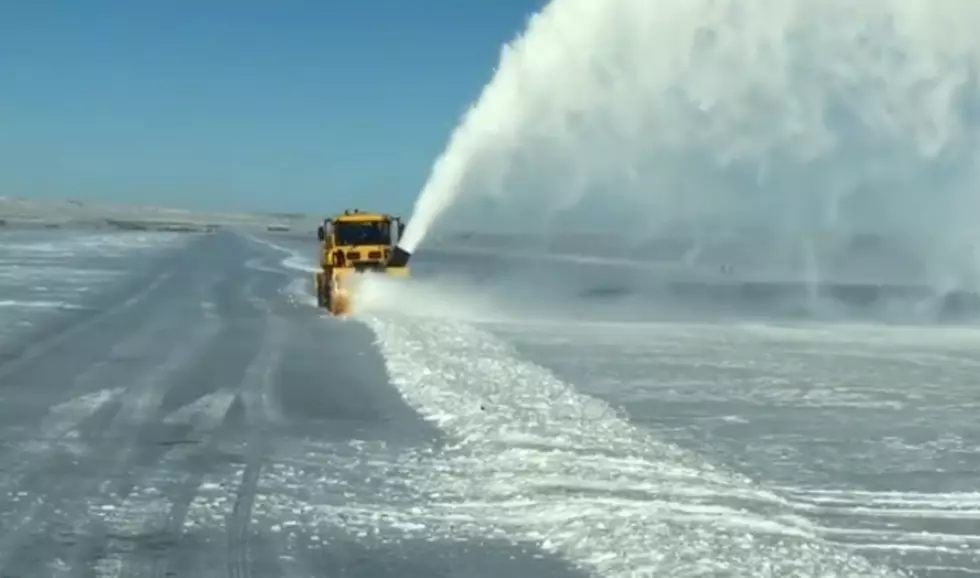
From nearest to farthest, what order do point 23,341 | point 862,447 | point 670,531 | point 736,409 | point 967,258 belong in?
point 670,531 < point 862,447 < point 736,409 < point 23,341 < point 967,258

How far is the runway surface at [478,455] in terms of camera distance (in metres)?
6.56

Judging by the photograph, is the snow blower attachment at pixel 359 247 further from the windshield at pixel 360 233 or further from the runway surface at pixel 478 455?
the runway surface at pixel 478 455

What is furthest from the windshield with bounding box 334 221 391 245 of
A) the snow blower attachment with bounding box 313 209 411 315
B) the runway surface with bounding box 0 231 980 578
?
the runway surface with bounding box 0 231 980 578

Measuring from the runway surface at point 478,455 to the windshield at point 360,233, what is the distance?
21.6ft

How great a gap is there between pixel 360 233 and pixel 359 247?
1.76 ft

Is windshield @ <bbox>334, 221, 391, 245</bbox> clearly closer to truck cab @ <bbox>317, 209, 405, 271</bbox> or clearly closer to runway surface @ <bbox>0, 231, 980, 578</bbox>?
truck cab @ <bbox>317, 209, 405, 271</bbox>

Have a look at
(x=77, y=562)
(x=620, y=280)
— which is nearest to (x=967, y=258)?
(x=620, y=280)

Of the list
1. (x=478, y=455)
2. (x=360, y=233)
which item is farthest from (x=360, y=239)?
(x=478, y=455)

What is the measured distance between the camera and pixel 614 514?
7359mm

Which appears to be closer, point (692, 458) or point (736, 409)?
point (692, 458)

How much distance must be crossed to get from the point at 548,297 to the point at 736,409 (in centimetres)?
1753

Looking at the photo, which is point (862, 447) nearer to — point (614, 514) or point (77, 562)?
point (614, 514)

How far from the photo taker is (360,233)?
25500mm

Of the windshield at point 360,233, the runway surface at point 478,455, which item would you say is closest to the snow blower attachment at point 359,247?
the windshield at point 360,233
